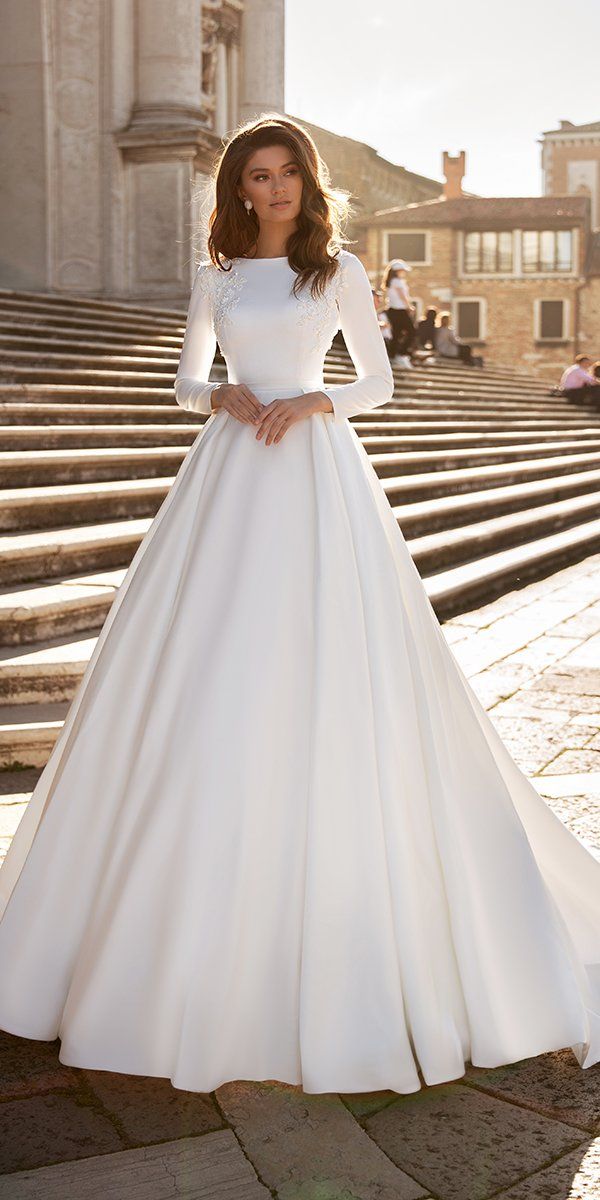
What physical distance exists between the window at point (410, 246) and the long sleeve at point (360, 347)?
128 ft

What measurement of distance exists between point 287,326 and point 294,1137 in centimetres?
146

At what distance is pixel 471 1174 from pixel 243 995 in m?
0.46

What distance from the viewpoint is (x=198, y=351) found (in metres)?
2.68

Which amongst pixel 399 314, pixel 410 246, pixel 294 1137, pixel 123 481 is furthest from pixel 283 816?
pixel 410 246

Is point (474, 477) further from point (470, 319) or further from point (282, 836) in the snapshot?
point (470, 319)

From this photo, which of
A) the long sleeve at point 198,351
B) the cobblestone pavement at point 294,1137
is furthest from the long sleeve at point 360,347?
the cobblestone pavement at point 294,1137

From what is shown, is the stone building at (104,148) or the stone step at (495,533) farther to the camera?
the stone building at (104,148)

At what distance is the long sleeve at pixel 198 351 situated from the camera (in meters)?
2.59

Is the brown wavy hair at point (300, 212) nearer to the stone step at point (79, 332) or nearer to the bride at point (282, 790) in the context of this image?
the bride at point (282, 790)

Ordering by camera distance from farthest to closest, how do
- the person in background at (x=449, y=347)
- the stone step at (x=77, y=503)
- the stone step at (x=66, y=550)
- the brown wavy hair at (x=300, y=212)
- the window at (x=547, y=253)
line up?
the window at (x=547, y=253) < the person in background at (x=449, y=347) < the stone step at (x=77, y=503) < the stone step at (x=66, y=550) < the brown wavy hair at (x=300, y=212)

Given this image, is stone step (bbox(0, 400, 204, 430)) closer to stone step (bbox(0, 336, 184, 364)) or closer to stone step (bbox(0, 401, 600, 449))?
stone step (bbox(0, 401, 600, 449))

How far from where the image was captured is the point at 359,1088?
2152mm

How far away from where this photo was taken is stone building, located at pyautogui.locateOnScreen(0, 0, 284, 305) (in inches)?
527

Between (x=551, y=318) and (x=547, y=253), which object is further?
(x=551, y=318)
